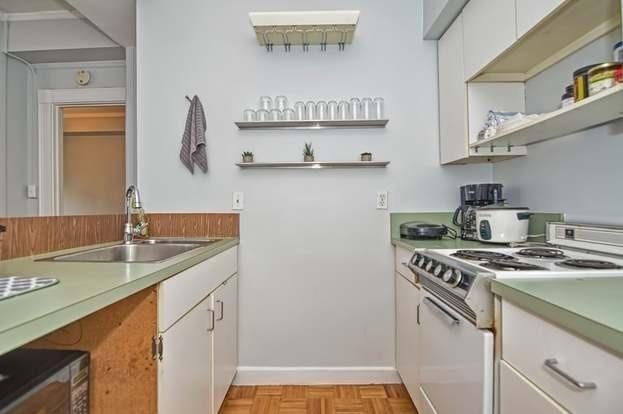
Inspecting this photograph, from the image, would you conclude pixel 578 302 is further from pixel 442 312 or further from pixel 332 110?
pixel 332 110

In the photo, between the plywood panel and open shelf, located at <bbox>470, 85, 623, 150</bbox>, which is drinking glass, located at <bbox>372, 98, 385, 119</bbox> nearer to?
open shelf, located at <bbox>470, 85, 623, 150</bbox>

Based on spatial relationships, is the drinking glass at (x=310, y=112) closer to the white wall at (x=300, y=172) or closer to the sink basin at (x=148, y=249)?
the white wall at (x=300, y=172)

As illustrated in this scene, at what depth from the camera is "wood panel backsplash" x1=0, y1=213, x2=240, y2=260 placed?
1.31 m

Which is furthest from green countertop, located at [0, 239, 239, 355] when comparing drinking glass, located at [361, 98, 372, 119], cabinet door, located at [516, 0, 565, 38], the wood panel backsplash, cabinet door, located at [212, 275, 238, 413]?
cabinet door, located at [516, 0, 565, 38]

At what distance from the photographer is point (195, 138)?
215cm

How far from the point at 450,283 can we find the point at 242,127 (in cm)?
157

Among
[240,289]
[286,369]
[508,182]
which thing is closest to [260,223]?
[240,289]

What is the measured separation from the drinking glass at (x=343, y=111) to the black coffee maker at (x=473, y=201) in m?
0.85

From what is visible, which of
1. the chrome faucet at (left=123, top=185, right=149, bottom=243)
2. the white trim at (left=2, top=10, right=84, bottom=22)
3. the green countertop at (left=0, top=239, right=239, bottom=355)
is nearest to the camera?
the green countertop at (left=0, top=239, right=239, bottom=355)

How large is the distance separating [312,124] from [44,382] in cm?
174

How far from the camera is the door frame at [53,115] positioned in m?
2.94

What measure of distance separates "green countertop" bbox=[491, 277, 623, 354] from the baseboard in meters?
1.44

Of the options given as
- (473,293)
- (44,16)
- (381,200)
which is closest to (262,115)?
(381,200)

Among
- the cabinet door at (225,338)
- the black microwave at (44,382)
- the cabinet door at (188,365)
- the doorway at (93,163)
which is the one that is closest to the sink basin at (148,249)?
the cabinet door at (225,338)
